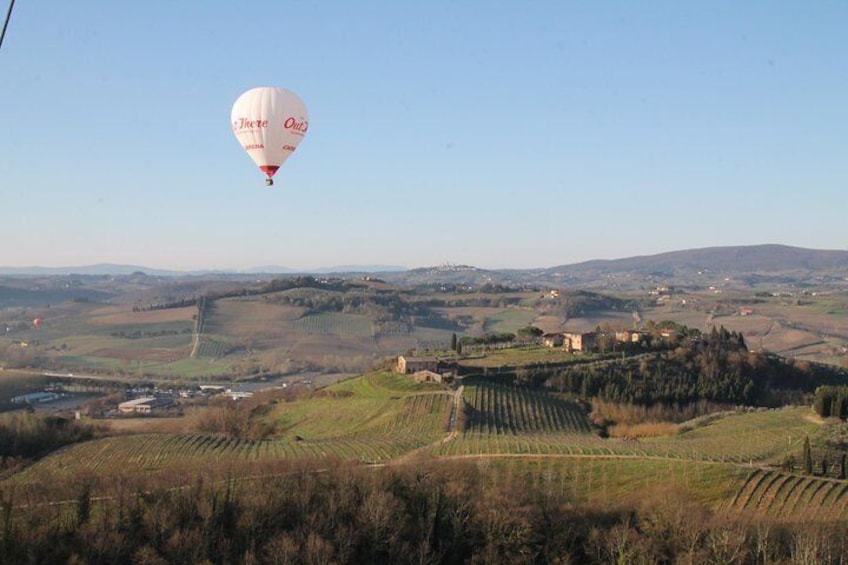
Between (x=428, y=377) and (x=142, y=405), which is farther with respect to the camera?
(x=142, y=405)

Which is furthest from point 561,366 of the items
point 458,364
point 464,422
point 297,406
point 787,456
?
point 787,456

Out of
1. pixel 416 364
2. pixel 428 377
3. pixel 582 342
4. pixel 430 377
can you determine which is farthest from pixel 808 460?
pixel 582 342

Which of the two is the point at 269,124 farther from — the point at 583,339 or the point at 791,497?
the point at 583,339

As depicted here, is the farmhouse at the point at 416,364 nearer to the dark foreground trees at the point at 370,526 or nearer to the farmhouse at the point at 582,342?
the farmhouse at the point at 582,342

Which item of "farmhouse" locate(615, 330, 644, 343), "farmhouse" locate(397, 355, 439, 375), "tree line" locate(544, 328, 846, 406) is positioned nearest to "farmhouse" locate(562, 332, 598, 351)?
"farmhouse" locate(615, 330, 644, 343)

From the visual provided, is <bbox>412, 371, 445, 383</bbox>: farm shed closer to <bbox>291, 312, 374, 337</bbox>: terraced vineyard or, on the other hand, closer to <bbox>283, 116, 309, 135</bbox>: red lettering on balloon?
<bbox>283, 116, 309, 135</bbox>: red lettering on balloon

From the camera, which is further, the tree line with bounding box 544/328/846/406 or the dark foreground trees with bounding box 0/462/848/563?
the tree line with bounding box 544/328/846/406

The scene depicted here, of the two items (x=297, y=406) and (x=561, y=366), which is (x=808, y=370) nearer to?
(x=561, y=366)
